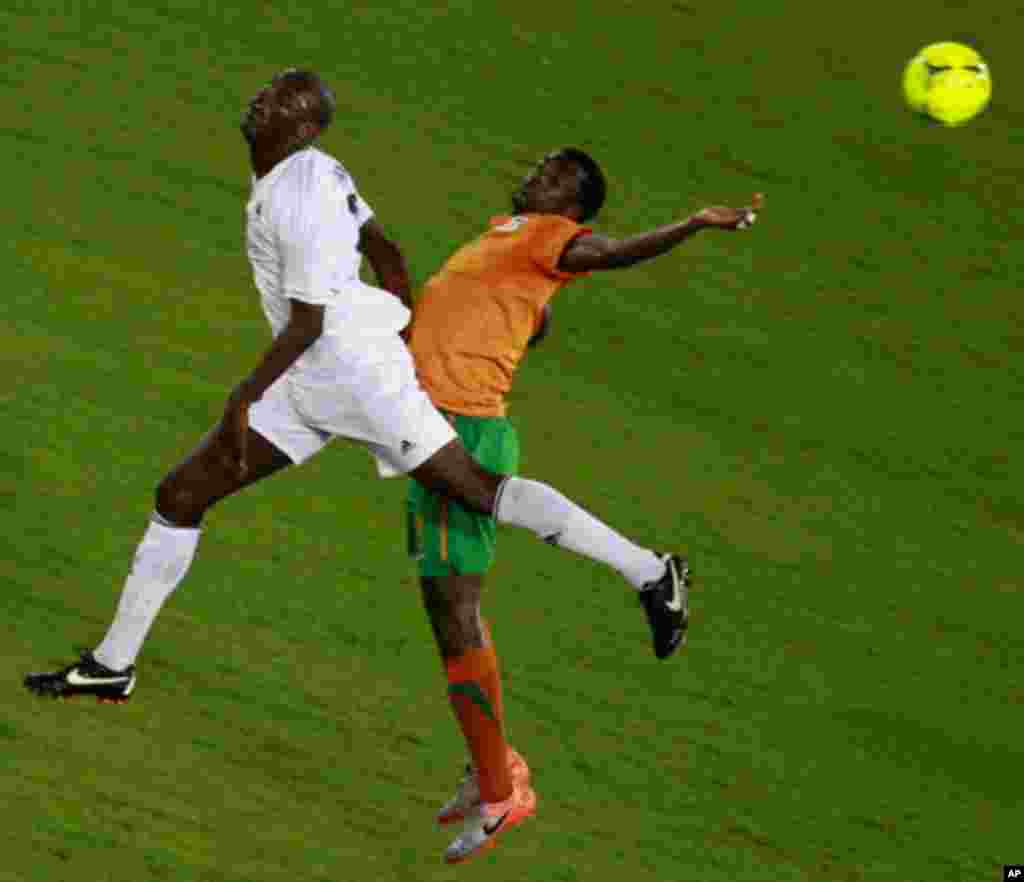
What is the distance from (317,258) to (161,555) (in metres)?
1.15

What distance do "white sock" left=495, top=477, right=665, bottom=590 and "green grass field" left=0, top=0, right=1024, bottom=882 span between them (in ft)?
3.52

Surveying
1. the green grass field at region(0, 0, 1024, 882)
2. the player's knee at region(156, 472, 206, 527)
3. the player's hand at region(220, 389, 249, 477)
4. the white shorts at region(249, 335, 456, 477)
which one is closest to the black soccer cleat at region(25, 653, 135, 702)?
the green grass field at region(0, 0, 1024, 882)

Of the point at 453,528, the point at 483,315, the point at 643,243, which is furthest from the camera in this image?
the point at 483,315

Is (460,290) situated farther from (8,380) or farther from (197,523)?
(8,380)

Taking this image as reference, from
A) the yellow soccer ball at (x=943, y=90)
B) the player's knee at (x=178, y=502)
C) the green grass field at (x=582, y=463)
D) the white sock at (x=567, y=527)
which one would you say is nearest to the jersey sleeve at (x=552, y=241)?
the white sock at (x=567, y=527)

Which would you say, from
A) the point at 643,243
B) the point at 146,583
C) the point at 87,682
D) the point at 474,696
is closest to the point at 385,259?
the point at 643,243

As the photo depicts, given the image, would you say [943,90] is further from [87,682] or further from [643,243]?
[87,682]

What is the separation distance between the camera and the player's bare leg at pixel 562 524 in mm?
7281

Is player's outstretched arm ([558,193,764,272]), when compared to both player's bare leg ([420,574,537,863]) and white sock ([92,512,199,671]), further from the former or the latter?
white sock ([92,512,199,671])

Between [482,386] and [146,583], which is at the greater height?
[482,386]

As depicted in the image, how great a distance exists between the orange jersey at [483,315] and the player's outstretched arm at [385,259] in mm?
116

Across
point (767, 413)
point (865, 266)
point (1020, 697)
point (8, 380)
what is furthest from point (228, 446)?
point (865, 266)

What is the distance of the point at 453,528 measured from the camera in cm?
736

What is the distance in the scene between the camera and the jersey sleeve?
7352 mm
